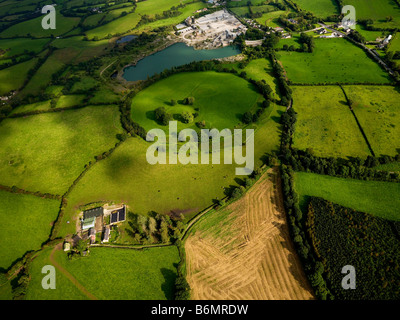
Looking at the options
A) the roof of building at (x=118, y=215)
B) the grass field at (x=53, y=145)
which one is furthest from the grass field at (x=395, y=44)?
the roof of building at (x=118, y=215)

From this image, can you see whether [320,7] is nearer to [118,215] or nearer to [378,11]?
[378,11]

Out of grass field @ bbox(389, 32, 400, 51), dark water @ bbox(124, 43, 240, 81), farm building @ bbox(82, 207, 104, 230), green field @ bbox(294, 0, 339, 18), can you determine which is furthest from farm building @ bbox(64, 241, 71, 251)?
green field @ bbox(294, 0, 339, 18)

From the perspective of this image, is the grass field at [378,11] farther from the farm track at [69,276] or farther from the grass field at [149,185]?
the farm track at [69,276]

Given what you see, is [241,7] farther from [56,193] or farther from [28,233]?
[28,233]

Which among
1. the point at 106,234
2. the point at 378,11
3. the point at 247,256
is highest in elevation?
the point at 378,11

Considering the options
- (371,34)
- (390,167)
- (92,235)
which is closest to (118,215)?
(92,235)
